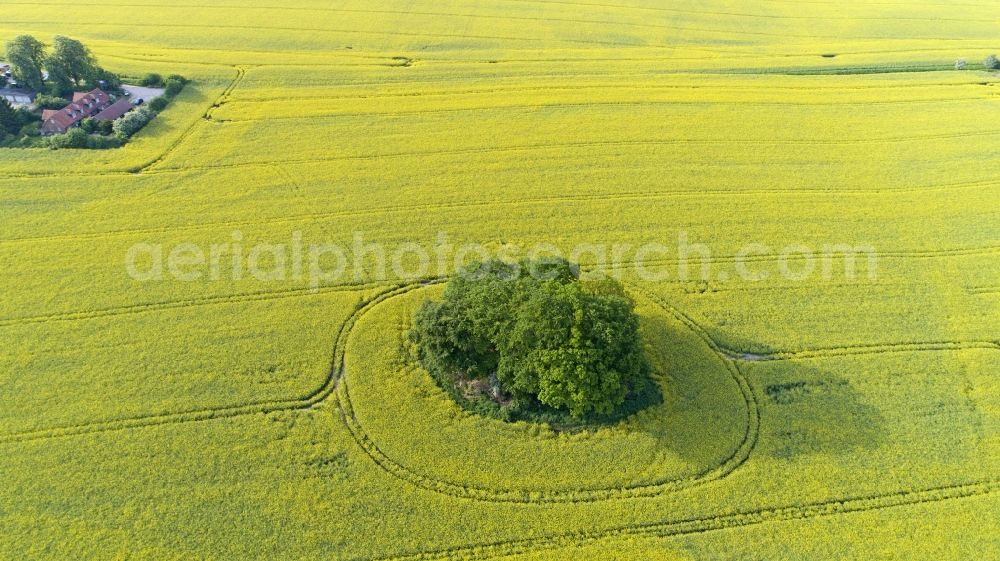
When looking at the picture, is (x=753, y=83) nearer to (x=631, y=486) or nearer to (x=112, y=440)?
(x=631, y=486)

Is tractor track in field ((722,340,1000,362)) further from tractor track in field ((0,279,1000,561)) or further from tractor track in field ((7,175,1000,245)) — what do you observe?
tractor track in field ((7,175,1000,245))

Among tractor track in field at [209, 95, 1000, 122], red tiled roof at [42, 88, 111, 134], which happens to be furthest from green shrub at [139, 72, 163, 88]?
tractor track in field at [209, 95, 1000, 122]

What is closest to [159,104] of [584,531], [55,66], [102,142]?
[102,142]

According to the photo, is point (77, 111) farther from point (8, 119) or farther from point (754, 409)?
point (754, 409)

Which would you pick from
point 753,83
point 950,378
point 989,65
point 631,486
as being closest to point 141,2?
point 753,83

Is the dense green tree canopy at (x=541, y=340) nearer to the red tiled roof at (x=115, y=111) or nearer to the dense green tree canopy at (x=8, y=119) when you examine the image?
the red tiled roof at (x=115, y=111)

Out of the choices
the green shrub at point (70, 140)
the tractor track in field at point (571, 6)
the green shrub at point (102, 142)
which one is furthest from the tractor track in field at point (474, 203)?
the tractor track in field at point (571, 6)
